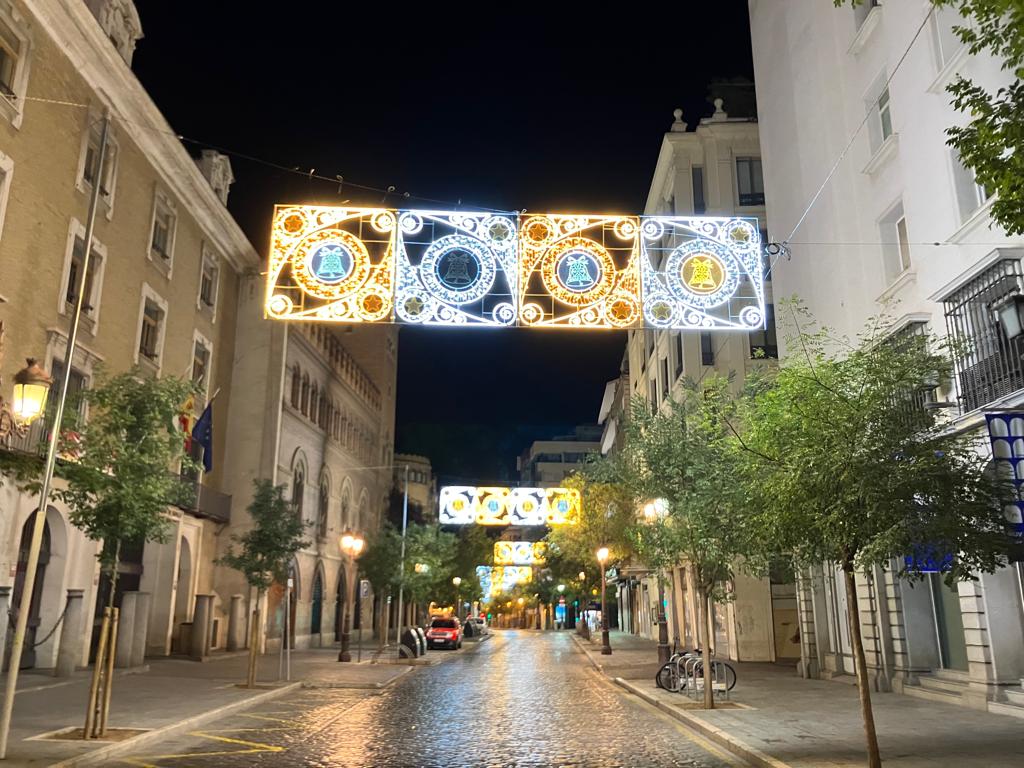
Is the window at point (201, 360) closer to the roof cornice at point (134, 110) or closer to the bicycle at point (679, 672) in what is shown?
the roof cornice at point (134, 110)

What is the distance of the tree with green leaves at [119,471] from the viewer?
12445 millimetres

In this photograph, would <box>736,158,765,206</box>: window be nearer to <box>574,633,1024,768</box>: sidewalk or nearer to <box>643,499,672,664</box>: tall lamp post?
<box>643,499,672,664</box>: tall lamp post

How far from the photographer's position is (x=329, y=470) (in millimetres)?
44781

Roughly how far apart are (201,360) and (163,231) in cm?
559

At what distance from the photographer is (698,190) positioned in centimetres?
3678

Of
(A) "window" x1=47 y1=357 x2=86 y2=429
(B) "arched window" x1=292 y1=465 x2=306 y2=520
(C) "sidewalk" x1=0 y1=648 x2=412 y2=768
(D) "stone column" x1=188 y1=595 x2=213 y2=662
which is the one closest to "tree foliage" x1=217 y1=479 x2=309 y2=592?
(C) "sidewalk" x1=0 y1=648 x2=412 y2=768

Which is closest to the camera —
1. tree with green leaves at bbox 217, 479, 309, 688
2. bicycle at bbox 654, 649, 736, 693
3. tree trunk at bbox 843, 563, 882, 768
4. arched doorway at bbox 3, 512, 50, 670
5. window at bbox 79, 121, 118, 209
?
tree trunk at bbox 843, 563, 882, 768

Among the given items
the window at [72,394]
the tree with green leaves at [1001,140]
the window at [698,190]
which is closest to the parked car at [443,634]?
the window at [698,190]

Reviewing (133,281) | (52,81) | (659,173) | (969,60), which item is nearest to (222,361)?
(133,281)

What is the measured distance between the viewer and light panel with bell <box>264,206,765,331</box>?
577 inches

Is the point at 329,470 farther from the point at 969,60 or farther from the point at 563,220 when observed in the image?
the point at 969,60

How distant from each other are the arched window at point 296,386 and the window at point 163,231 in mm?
9893

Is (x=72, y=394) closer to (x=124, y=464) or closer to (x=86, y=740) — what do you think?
(x=124, y=464)

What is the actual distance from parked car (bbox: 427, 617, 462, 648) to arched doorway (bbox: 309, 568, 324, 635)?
17.8ft
